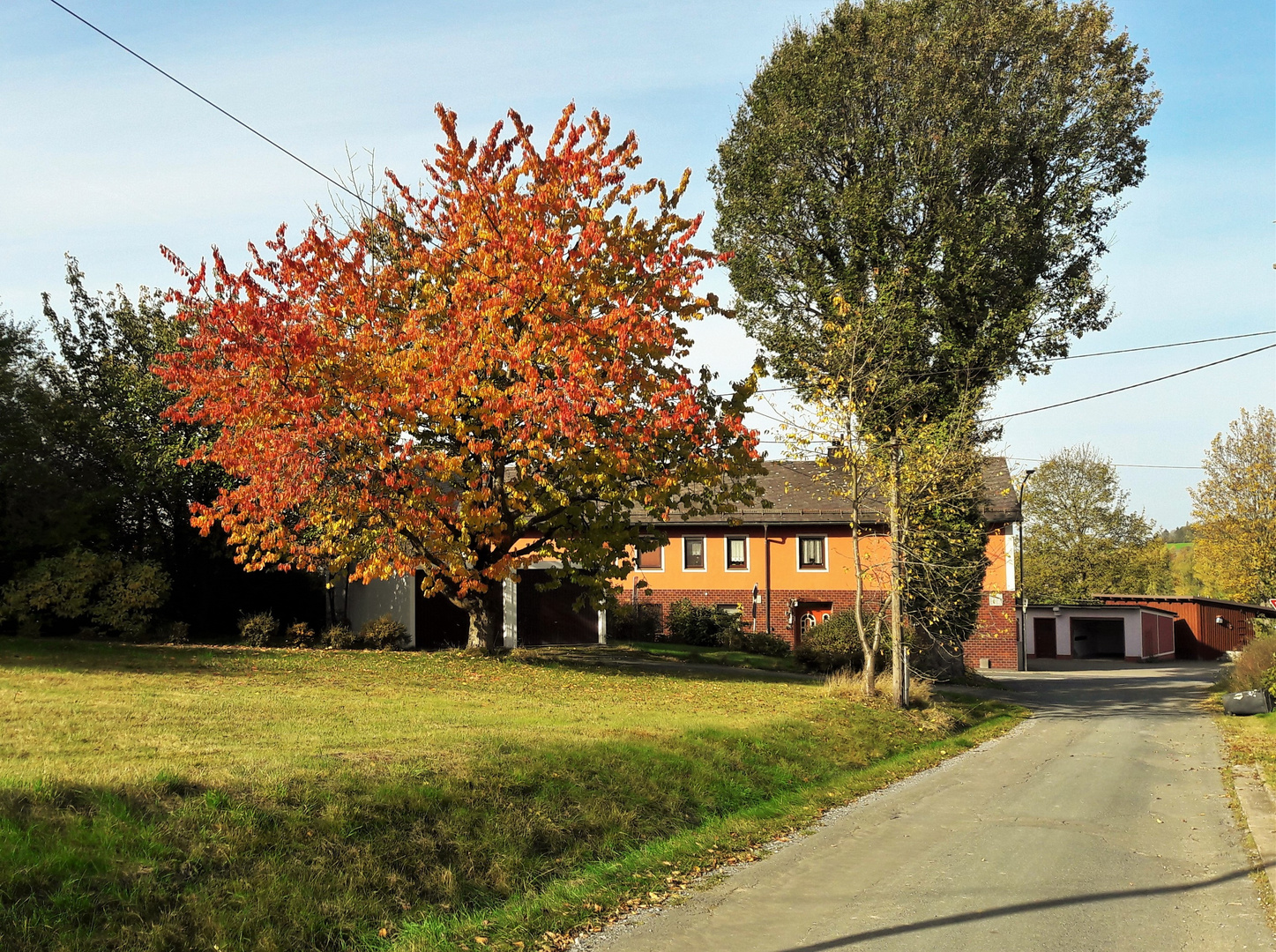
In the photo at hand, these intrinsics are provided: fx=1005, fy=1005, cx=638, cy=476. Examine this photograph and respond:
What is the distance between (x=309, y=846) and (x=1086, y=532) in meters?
71.8

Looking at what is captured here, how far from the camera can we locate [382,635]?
26.7 meters

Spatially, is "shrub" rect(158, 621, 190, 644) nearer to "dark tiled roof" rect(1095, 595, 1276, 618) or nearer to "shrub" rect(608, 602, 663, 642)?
"shrub" rect(608, 602, 663, 642)

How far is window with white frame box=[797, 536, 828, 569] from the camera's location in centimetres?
3991

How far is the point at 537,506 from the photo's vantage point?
20.1 meters

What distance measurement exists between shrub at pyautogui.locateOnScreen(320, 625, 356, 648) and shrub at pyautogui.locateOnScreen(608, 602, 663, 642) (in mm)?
12483

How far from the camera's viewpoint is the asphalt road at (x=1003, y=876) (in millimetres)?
7062

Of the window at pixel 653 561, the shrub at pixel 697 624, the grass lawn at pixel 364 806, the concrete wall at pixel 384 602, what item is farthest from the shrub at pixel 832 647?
the window at pixel 653 561

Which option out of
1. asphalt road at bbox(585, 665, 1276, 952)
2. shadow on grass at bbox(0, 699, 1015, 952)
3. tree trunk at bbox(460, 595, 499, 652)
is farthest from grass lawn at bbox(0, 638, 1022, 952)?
tree trunk at bbox(460, 595, 499, 652)

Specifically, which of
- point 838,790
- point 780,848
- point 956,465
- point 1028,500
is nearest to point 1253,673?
point 956,465

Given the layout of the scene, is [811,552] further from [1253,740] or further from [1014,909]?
[1014,909]

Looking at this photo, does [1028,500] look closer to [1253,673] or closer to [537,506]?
[1253,673]

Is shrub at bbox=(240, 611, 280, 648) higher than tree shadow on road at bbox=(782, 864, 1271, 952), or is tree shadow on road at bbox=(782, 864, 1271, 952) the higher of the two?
shrub at bbox=(240, 611, 280, 648)

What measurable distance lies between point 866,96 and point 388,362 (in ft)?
53.0

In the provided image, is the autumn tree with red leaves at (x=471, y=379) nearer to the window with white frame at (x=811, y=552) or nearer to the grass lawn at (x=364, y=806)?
the grass lawn at (x=364, y=806)
